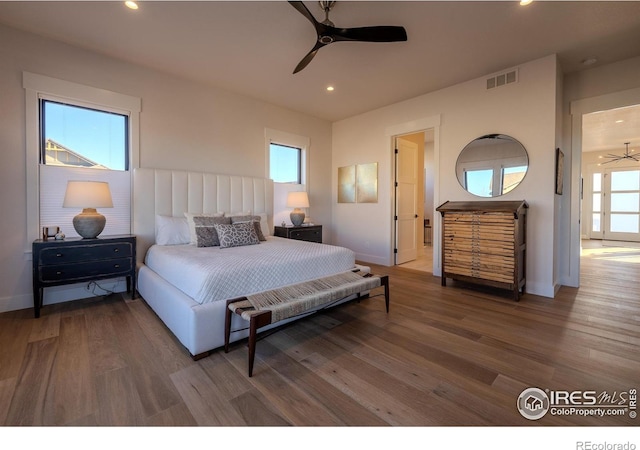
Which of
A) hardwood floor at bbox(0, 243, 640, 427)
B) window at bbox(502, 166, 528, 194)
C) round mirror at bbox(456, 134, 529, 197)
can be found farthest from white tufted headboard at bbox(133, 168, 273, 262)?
window at bbox(502, 166, 528, 194)

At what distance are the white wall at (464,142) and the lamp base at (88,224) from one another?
161 inches

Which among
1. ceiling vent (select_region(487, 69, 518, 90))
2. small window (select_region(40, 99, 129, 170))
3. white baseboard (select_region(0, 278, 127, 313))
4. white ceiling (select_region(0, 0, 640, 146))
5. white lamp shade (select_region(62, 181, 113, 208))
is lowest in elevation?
white baseboard (select_region(0, 278, 127, 313))

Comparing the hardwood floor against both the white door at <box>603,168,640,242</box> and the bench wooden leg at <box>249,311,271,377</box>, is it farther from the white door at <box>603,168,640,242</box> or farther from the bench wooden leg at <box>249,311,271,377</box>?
the white door at <box>603,168,640,242</box>

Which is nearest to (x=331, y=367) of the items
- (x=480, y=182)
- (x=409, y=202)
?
(x=480, y=182)

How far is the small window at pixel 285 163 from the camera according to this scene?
5.00 metres

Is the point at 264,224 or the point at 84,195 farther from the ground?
the point at 84,195

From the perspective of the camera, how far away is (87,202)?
2826 mm

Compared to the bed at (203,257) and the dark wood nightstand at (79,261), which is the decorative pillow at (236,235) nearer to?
the bed at (203,257)

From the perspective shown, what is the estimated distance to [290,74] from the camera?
3.73 metres

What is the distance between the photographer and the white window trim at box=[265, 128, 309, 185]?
4.75m

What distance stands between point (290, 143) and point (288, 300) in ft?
12.2

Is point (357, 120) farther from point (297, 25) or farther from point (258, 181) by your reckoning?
point (297, 25)

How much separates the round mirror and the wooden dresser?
0.87 feet

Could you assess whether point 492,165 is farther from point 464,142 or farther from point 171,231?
point 171,231
